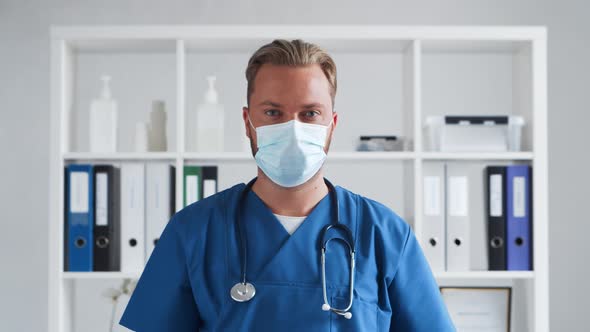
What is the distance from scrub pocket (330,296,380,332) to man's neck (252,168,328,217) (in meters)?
0.20

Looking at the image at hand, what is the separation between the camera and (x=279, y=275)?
131 centimetres

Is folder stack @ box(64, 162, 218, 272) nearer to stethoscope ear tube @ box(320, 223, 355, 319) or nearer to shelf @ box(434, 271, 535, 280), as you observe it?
shelf @ box(434, 271, 535, 280)

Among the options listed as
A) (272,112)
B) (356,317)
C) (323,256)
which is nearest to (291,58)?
(272,112)

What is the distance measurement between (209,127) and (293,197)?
3.26 ft

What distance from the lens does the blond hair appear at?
4.42 ft

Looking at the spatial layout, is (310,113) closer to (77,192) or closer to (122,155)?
(122,155)

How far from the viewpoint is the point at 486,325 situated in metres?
2.41

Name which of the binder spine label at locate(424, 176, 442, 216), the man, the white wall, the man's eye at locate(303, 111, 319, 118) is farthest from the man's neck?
the white wall

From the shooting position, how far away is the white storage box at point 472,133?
2336mm

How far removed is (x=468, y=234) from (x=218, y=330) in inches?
49.0

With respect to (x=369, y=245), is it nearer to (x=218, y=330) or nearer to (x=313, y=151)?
(x=313, y=151)

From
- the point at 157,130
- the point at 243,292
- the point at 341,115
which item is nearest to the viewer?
the point at 243,292

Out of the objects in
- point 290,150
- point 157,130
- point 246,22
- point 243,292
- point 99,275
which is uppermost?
point 246,22

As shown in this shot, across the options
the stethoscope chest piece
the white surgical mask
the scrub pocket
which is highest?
the white surgical mask
